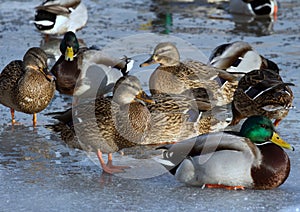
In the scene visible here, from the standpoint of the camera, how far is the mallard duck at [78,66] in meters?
8.09

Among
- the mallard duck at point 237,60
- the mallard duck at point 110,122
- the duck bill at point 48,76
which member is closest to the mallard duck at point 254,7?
the mallard duck at point 237,60

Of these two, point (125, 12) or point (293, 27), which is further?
point (125, 12)

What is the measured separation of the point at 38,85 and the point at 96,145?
1.54 metres

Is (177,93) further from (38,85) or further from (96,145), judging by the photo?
(96,145)

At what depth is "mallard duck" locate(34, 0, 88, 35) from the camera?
10773 mm

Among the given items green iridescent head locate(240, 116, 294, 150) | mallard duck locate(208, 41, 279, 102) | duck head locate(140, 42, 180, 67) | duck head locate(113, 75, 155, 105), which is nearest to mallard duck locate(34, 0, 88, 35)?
mallard duck locate(208, 41, 279, 102)

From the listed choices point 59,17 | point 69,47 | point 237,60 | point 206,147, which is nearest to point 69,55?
point 69,47

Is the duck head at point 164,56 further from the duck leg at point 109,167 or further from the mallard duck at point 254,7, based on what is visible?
the mallard duck at point 254,7

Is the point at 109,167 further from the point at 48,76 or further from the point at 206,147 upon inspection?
the point at 48,76

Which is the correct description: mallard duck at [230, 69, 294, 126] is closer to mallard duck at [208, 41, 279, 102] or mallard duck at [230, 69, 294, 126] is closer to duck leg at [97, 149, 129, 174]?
mallard duck at [208, 41, 279, 102]

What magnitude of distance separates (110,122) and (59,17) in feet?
19.3

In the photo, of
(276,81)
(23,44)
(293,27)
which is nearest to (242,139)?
(276,81)

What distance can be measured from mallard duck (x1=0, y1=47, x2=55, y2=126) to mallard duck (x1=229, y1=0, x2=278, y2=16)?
646cm

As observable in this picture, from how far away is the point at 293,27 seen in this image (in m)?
11.4
